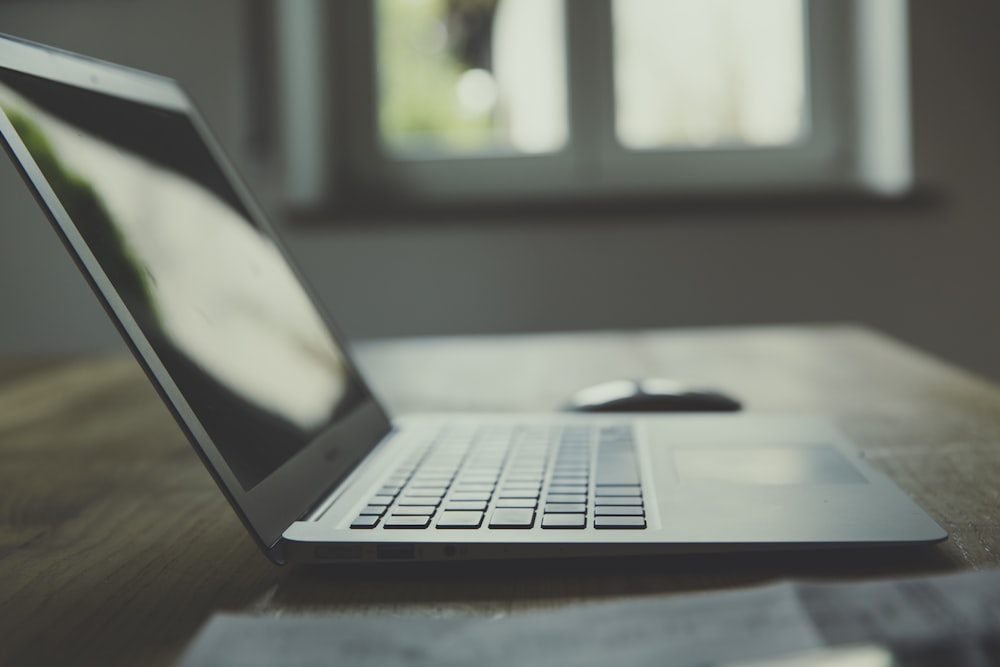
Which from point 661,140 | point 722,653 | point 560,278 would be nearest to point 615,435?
point 722,653

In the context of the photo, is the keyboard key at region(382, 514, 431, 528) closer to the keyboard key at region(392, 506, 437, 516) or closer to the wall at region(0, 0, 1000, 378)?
the keyboard key at region(392, 506, 437, 516)

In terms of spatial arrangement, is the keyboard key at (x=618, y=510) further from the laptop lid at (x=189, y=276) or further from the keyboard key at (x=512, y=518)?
the laptop lid at (x=189, y=276)

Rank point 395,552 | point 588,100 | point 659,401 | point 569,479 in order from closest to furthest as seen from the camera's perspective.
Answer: point 395,552, point 569,479, point 659,401, point 588,100

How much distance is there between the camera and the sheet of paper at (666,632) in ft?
1.10

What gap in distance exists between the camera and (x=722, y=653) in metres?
0.33

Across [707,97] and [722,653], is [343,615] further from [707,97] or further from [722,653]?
[707,97]

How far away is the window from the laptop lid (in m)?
1.63

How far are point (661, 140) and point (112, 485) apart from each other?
1924 millimetres

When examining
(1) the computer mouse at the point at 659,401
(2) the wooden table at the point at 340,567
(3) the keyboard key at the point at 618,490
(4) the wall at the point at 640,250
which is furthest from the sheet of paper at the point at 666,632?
(4) the wall at the point at 640,250

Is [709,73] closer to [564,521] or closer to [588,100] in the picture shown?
[588,100]

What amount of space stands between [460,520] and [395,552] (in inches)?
1.6

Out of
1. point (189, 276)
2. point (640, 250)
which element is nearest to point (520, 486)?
point (189, 276)

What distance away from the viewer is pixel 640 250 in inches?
87.4

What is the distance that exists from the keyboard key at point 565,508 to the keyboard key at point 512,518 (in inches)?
0.4
